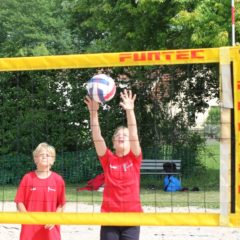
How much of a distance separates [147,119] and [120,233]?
108 centimetres

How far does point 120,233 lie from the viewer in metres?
4.85

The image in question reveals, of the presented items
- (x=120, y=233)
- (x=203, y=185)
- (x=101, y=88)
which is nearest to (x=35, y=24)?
Result: (x=101, y=88)

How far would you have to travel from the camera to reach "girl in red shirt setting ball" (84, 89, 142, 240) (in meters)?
4.73

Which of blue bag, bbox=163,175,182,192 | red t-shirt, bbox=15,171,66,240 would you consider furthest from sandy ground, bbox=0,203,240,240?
red t-shirt, bbox=15,171,66,240

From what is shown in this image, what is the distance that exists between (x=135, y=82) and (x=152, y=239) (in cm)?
286

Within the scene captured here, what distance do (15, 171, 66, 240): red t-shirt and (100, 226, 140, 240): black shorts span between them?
0.49 metres

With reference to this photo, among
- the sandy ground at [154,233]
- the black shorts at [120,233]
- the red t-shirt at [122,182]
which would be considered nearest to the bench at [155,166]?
the red t-shirt at [122,182]

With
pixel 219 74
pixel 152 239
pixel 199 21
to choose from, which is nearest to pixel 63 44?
pixel 199 21

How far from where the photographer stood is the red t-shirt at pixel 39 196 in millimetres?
5035

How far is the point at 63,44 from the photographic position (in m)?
37.7

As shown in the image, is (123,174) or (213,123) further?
(213,123)

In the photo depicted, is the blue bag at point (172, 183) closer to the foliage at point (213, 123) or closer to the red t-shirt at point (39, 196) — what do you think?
the foliage at point (213, 123)

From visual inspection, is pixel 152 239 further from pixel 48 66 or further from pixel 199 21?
pixel 199 21

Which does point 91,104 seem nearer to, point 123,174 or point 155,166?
point 123,174
